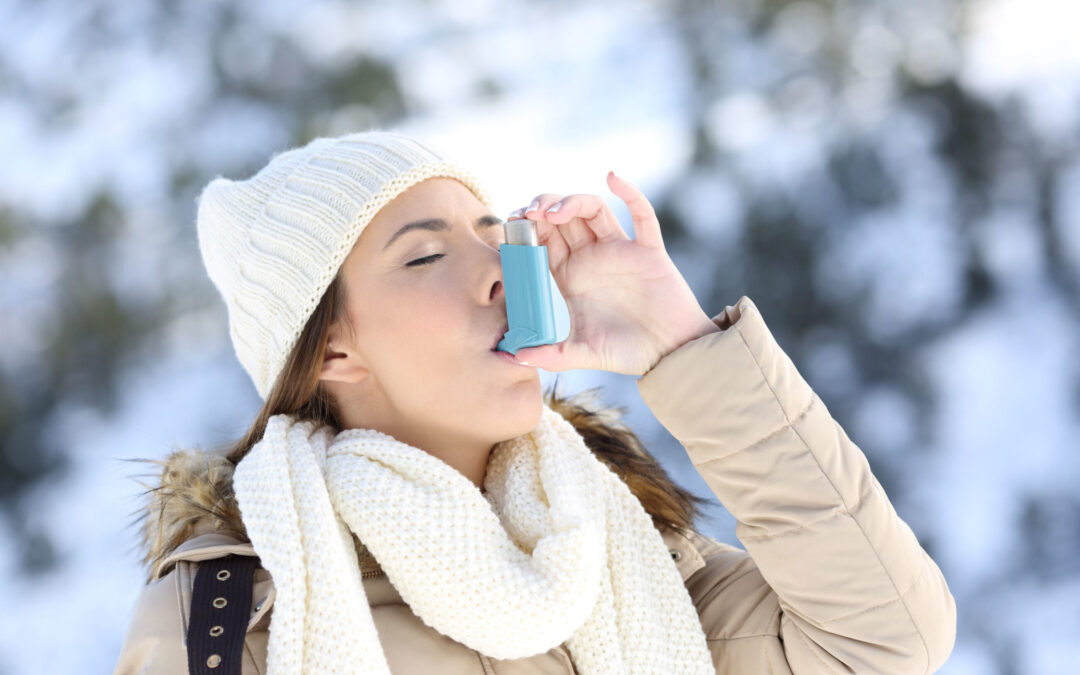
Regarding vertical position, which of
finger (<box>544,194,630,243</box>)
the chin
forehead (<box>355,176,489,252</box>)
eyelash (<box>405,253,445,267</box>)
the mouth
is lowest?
the chin

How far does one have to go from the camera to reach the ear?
1685 millimetres

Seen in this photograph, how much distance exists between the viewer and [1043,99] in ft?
13.5

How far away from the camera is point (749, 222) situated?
13.6ft

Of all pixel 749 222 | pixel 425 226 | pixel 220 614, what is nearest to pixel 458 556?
pixel 220 614

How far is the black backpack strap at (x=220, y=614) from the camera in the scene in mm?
1280

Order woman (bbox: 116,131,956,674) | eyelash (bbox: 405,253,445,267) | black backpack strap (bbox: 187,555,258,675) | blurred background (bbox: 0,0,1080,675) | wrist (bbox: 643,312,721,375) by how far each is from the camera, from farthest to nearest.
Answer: blurred background (bbox: 0,0,1080,675)
eyelash (bbox: 405,253,445,267)
wrist (bbox: 643,312,721,375)
woman (bbox: 116,131,956,674)
black backpack strap (bbox: 187,555,258,675)

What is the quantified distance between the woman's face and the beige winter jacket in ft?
0.88

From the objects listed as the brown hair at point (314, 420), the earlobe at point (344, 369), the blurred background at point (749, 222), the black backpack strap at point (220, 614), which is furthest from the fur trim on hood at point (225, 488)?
the blurred background at point (749, 222)

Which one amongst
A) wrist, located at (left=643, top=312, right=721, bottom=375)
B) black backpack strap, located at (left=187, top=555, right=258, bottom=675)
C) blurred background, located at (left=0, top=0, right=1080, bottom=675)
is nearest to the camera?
black backpack strap, located at (left=187, top=555, right=258, bottom=675)

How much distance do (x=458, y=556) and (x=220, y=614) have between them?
35 centimetres

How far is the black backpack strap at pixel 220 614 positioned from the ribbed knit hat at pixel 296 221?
0.42 meters

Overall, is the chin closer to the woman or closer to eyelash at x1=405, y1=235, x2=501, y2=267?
the woman

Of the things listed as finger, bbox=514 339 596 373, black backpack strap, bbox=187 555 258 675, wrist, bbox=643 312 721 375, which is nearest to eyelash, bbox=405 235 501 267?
finger, bbox=514 339 596 373

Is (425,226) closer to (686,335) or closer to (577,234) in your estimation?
(577,234)
